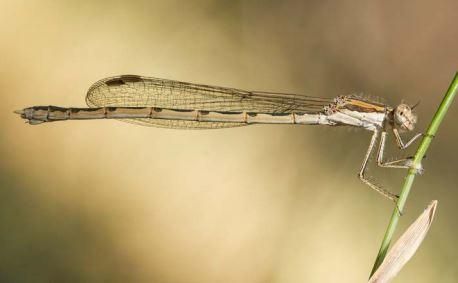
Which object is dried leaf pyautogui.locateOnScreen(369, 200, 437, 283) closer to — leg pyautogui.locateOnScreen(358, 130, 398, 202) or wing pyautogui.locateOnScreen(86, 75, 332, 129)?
leg pyautogui.locateOnScreen(358, 130, 398, 202)

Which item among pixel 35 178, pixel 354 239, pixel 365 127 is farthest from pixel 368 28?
pixel 35 178

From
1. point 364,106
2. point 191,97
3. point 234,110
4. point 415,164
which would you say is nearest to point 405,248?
point 415,164

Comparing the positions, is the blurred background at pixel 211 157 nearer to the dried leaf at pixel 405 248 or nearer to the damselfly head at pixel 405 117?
the damselfly head at pixel 405 117

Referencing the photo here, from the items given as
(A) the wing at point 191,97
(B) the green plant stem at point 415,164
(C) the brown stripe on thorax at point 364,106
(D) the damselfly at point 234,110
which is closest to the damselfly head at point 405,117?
(D) the damselfly at point 234,110

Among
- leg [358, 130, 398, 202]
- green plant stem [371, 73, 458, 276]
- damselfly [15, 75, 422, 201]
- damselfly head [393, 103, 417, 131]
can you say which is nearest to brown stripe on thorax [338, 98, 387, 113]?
damselfly [15, 75, 422, 201]

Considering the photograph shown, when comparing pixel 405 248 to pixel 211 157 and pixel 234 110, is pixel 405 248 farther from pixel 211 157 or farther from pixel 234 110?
pixel 234 110

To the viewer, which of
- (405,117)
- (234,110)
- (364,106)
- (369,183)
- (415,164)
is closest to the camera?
(415,164)
